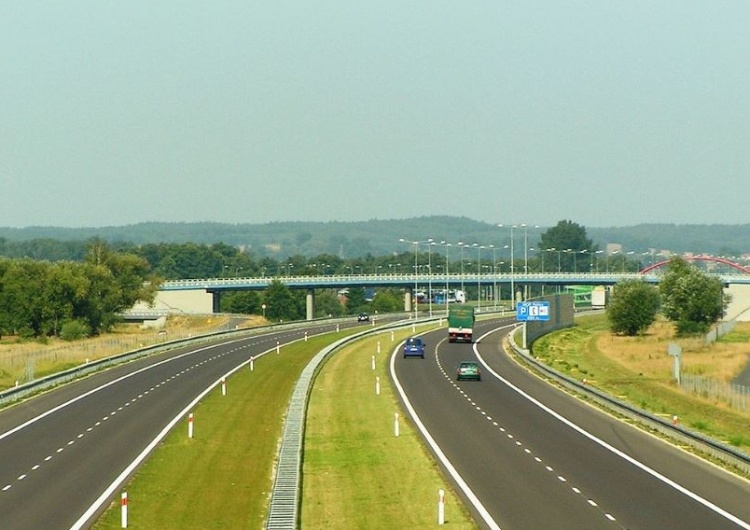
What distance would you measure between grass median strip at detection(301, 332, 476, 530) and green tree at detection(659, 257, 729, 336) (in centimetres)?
8177

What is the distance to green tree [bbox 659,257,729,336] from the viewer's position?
142125 millimetres

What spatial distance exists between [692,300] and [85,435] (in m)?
105

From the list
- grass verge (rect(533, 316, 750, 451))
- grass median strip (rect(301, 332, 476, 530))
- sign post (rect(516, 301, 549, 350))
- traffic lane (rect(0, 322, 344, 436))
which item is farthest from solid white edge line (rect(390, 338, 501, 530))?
sign post (rect(516, 301, 549, 350))

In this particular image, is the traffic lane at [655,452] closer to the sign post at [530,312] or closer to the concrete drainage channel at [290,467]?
the concrete drainage channel at [290,467]

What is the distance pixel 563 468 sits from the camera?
132 ft

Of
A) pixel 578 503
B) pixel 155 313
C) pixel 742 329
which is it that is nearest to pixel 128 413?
pixel 578 503

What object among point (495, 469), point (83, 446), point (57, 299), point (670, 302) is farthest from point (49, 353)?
point (670, 302)

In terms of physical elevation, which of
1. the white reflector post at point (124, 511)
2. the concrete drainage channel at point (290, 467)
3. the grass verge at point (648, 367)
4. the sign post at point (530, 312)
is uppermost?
the sign post at point (530, 312)

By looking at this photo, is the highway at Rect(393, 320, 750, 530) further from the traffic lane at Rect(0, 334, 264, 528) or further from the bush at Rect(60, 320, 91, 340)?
the bush at Rect(60, 320, 91, 340)

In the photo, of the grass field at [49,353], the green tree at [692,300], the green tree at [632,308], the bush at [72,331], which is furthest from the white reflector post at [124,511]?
the green tree at [632,308]

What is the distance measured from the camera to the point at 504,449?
4484cm

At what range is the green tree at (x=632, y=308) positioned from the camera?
5733 inches

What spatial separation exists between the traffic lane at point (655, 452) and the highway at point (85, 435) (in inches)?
623

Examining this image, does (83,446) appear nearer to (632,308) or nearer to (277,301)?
(632,308)
